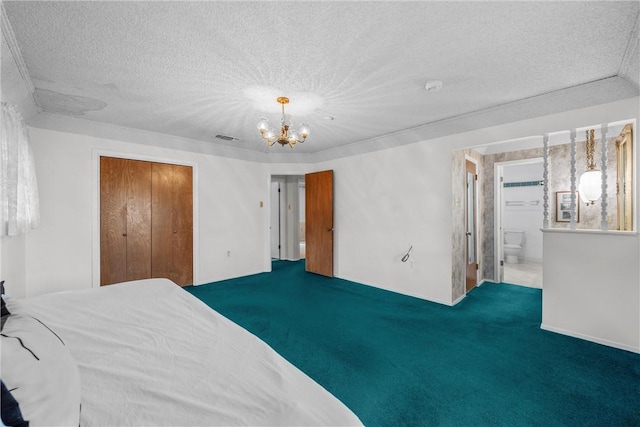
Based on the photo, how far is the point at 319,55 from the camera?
2.06 m

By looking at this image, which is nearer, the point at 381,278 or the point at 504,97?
the point at 504,97

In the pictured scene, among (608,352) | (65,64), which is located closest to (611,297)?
(608,352)

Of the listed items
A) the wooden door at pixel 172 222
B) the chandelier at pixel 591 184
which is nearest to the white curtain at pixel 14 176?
the wooden door at pixel 172 222

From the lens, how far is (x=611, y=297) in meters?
2.60

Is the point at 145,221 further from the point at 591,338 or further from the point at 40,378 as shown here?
the point at 591,338

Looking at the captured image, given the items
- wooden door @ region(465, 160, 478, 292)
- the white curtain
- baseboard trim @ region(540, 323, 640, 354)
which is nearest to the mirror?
baseboard trim @ region(540, 323, 640, 354)

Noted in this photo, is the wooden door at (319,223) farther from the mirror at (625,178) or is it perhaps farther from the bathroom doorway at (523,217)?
the bathroom doorway at (523,217)

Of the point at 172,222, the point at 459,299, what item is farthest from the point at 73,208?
the point at 459,299

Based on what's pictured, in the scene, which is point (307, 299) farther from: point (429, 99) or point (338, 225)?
point (429, 99)

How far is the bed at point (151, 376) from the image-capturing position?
849mm

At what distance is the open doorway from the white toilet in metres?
5.13

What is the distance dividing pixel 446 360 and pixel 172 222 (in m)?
4.23

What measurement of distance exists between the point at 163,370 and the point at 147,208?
12.1 feet

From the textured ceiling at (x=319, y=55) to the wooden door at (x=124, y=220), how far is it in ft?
2.95
